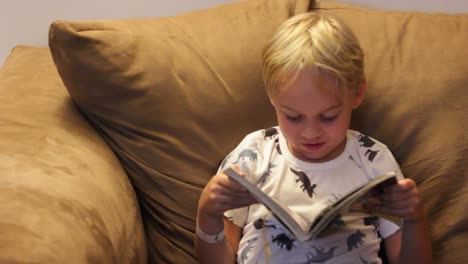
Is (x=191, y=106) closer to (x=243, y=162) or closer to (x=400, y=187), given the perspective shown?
(x=243, y=162)

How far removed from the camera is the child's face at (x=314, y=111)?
111 centimetres

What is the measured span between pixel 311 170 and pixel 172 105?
32 centimetres

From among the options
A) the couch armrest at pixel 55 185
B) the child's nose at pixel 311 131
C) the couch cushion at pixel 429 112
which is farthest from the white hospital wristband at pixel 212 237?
the couch cushion at pixel 429 112

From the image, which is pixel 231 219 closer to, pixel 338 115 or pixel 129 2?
pixel 338 115

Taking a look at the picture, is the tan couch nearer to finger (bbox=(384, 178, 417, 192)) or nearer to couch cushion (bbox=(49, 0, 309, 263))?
couch cushion (bbox=(49, 0, 309, 263))

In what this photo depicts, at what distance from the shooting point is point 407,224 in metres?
1.17

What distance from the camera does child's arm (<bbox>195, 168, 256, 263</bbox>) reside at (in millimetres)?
1110

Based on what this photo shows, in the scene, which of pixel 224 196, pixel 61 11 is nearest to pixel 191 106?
pixel 224 196

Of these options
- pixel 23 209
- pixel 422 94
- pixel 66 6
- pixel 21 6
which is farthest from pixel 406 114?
pixel 21 6

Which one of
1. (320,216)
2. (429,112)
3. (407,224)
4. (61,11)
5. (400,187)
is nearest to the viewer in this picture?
(320,216)

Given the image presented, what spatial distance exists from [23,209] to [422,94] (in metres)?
0.80

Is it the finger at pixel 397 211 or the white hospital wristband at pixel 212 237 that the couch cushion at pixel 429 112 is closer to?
the finger at pixel 397 211

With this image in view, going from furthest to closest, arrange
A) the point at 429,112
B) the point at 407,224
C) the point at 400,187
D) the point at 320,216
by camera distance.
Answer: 1. the point at 429,112
2. the point at 407,224
3. the point at 400,187
4. the point at 320,216

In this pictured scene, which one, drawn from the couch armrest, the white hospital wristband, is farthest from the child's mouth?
the couch armrest
